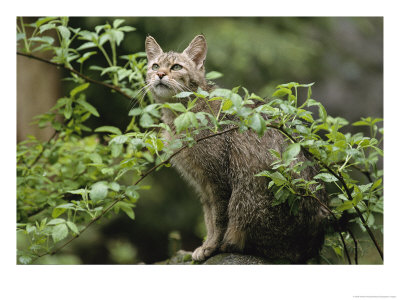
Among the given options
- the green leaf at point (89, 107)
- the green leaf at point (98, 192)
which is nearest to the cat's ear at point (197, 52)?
the green leaf at point (89, 107)

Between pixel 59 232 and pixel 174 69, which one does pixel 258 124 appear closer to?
pixel 59 232

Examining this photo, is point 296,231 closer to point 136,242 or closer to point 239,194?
point 239,194

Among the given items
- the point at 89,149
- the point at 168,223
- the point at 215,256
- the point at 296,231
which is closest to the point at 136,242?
the point at 168,223

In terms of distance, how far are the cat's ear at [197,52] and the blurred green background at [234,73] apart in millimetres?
1451

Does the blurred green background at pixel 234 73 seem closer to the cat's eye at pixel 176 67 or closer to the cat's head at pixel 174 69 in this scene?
the cat's head at pixel 174 69

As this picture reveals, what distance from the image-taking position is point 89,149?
12.4ft

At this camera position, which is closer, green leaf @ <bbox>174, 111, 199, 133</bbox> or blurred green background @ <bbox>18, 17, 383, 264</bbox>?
green leaf @ <bbox>174, 111, 199, 133</bbox>

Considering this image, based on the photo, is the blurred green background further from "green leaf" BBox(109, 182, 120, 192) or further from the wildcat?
"green leaf" BBox(109, 182, 120, 192)

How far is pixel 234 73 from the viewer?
17.8 ft

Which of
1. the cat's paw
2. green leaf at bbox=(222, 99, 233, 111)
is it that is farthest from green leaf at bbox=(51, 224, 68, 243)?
the cat's paw

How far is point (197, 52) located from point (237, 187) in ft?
3.37

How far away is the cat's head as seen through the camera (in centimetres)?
316

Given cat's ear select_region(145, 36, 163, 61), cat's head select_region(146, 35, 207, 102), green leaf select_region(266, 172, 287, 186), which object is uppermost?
cat's ear select_region(145, 36, 163, 61)

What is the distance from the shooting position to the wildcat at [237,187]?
3027 millimetres
